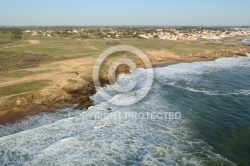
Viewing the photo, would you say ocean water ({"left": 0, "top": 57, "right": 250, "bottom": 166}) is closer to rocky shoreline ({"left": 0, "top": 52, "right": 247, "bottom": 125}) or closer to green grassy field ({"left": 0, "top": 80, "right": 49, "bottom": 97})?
rocky shoreline ({"left": 0, "top": 52, "right": 247, "bottom": 125})

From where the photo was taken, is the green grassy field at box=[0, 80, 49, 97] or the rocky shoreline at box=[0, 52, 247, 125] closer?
the rocky shoreline at box=[0, 52, 247, 125]

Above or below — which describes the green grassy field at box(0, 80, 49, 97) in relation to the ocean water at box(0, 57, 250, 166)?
above

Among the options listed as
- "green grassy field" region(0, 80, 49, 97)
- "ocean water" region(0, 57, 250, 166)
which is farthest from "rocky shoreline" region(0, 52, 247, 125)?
"ocean water" region(0, 57, 250, 166)

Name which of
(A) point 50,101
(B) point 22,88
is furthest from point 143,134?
(B) point 22,88

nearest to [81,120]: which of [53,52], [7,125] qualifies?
[7,125]

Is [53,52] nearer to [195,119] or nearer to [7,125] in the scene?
[7,125]

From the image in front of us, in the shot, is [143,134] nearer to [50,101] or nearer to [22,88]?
[50,101]

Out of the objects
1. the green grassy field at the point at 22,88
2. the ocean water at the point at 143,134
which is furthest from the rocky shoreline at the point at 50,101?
the ocean water at the point at 143,134
